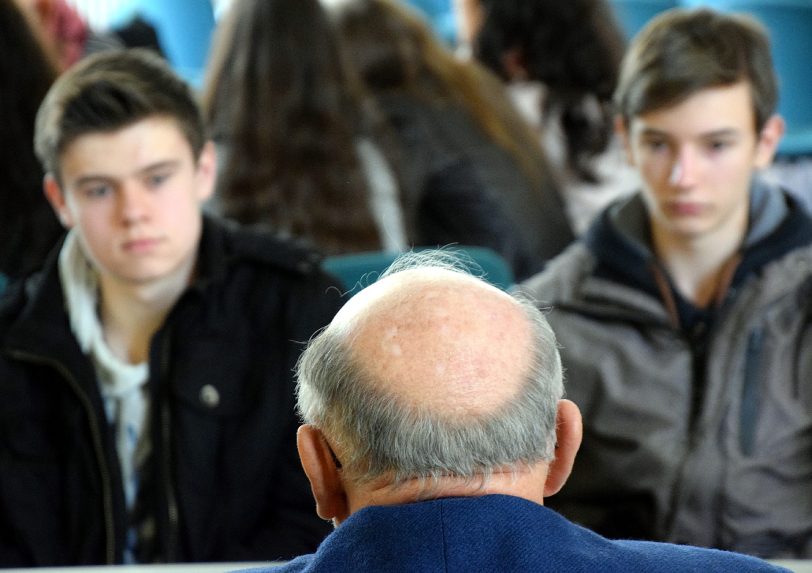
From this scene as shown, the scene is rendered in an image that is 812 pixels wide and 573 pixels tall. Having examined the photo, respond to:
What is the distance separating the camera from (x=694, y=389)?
2404 mm

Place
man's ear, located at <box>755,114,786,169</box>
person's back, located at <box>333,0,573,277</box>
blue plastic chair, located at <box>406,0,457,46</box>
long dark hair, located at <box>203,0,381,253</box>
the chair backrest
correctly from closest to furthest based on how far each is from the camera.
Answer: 1. man's ear, located at <box>755,114,786,169</box>
2. the chair backrest
3. long dark hair, located at <box>203,0,381,253</box>
4. person's back, located at <box>333,0,573,277</box>
5. blue plastic chair, located at <box>406,0,457,46</box>

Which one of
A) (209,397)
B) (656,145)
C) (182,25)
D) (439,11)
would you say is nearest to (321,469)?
(209,397)

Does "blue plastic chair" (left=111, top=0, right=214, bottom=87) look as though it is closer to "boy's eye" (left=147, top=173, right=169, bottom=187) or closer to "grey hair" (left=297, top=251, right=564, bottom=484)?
"boy's eye" (left=147, top=173, right=169, bottom=187)

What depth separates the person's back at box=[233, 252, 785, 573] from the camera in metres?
1.05

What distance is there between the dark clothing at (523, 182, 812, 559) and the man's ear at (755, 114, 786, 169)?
6 cm

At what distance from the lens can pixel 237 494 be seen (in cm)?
236

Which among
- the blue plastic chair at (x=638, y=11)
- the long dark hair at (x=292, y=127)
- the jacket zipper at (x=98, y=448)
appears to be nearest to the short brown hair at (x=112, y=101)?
the jacket zipper at (x=98, y=448)

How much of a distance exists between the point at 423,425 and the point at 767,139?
170cm

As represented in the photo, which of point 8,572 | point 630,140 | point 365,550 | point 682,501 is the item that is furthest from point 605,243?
point 365,550

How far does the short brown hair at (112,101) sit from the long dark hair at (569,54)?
1990 mm

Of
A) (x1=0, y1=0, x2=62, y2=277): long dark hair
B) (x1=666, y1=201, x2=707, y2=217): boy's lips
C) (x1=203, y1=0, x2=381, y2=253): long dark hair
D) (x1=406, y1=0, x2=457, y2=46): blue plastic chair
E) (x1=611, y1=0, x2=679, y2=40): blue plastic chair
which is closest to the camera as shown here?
(x1=666, y1=201, x2=707, y2=217): boy's lips

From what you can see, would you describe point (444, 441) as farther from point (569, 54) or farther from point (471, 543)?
point (569, 54)

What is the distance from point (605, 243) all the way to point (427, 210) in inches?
60.5

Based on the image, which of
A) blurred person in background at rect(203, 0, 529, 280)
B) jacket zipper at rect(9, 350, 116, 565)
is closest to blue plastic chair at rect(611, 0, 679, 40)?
blurred person in background at rect(203, 0, 529, 280)
